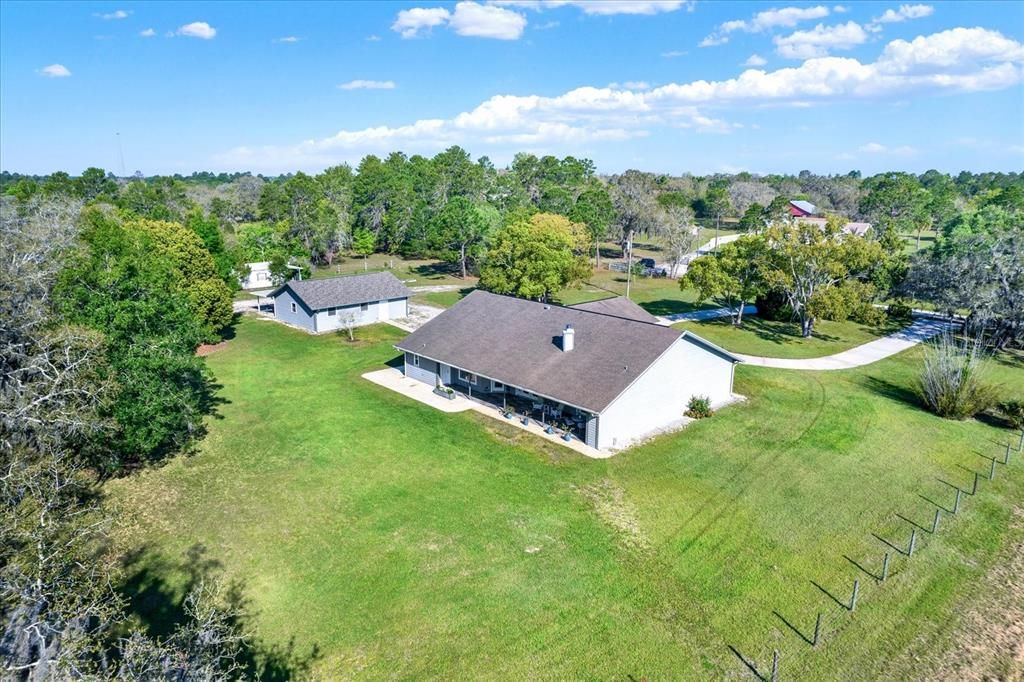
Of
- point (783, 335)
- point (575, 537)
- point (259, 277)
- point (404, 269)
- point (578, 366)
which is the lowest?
point (575, 537)

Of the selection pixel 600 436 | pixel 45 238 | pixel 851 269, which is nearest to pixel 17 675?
pixel 600 436

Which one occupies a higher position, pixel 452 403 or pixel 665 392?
pixel 665 392

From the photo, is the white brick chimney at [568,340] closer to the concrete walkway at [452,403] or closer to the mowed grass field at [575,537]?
the concrete walkway at [452,403]

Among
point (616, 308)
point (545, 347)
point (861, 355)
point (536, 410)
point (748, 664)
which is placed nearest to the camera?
point (748, 664)

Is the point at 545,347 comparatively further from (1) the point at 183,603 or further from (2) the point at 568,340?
(1) the point at 183,603

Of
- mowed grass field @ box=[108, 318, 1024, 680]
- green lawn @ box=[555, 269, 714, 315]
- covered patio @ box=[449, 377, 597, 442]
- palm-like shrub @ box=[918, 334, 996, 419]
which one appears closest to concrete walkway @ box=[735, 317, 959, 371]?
mowed grass field @ box=[108, 318, 1024, 680]

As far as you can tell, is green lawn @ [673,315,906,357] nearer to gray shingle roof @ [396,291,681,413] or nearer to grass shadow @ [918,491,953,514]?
gray shingle roof @ [396,291,681,413]

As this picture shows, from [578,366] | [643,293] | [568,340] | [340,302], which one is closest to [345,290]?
[340,302]
